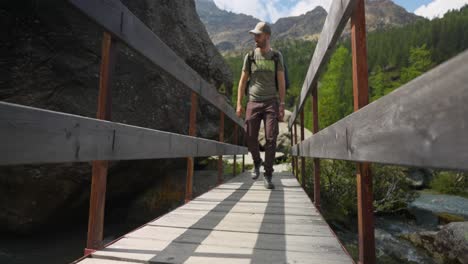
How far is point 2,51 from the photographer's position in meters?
3.75

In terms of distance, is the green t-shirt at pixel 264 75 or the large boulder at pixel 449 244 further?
the large boulder at pixel 449 244

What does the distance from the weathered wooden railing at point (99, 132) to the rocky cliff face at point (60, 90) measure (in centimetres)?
245

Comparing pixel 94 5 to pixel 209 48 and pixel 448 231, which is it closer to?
pixel 209 48

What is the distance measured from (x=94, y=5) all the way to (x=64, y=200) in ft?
12.4

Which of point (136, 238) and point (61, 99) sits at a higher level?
point (61, 99)

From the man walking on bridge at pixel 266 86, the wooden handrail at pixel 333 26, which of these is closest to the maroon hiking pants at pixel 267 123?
the man walking on bridge at pixel 266 86

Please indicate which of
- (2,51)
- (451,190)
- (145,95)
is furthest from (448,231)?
(451,190)

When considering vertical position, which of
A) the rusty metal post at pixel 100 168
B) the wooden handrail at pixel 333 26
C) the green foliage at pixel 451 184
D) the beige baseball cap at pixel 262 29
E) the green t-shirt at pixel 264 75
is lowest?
the green foliage at pixel 451 184

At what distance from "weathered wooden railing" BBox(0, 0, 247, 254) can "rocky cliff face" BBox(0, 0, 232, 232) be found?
2.45 meters

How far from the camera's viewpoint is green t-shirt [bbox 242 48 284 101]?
4070 mm

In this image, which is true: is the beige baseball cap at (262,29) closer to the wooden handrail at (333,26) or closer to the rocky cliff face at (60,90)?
the wooden handrail at (333,26)

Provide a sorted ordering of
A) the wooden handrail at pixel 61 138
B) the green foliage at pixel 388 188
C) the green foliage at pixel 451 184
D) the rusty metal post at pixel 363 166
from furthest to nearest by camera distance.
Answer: the green foliage at pixel 451 184, the green foliage at pixel 388 188, the rusty metal post at pixel 363 166, the wooden handrail at pixel 61 138

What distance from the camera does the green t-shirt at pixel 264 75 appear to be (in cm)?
407

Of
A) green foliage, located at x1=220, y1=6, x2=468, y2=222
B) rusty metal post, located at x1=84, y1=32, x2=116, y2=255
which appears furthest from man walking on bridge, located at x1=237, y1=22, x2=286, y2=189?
rusty metal post, located at x1=84, y1=32, x2=116, y2=255
